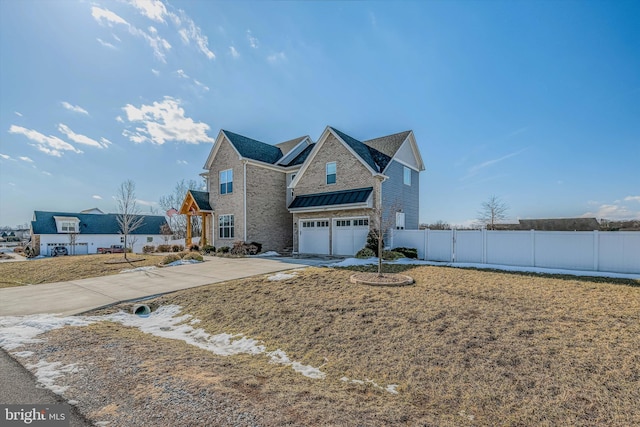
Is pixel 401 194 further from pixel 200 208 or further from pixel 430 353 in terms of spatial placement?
pixel 200 208

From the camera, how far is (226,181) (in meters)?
23.1

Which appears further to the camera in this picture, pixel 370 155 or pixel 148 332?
pixel 370 155

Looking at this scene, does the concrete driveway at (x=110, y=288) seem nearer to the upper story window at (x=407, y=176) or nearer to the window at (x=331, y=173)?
the window at (x=331, y=173)

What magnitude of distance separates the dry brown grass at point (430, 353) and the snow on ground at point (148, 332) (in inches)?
10.8

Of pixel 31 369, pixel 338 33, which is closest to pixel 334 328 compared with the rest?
pixel 31 369

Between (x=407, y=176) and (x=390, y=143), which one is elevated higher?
(x=390, y=143)

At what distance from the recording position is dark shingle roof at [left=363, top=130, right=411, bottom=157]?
784 inches

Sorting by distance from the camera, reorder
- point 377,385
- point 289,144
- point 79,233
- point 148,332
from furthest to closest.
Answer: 1. point 79,233
2. point 289,144
3. point 148,332
4. point 377,385

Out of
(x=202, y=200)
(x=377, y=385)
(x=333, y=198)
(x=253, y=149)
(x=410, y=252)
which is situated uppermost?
(x=253, y=149)

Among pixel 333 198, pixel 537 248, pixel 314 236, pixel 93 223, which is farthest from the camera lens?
pixel 93 223

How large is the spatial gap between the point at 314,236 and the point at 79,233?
39588mm

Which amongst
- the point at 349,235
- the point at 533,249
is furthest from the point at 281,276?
the point at 533,249

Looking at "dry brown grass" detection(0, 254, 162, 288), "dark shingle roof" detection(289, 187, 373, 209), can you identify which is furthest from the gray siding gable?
"dry brown grass" detection(0, 254, 162, 288)

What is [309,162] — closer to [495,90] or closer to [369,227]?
[369,227]
